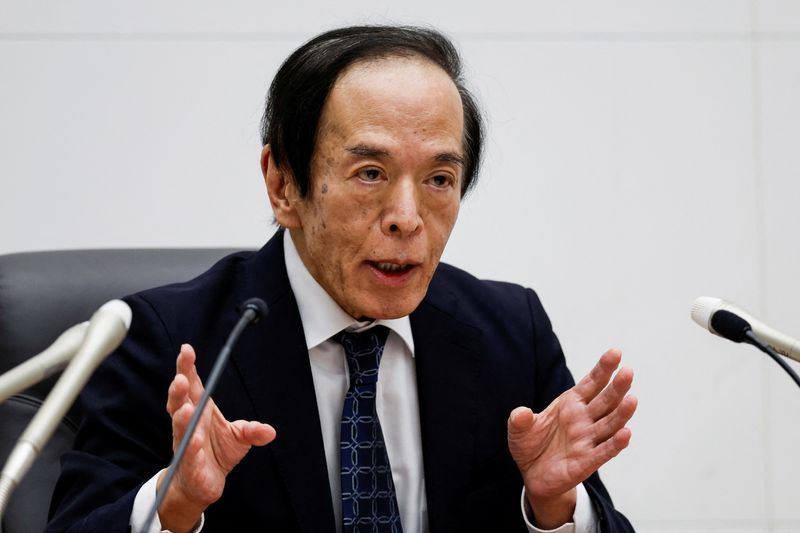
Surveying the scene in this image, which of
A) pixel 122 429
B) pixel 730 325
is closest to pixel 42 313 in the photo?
pixel 122 429

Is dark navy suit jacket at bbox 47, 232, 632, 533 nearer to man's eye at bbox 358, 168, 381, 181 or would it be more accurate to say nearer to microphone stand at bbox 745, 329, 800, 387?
man's eye at bbox 358, 168, 381, 181

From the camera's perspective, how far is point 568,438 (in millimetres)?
1588

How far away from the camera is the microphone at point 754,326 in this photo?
1275 millimetres

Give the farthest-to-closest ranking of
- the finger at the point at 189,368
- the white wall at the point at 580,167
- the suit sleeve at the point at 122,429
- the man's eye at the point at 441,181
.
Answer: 1. the white wall at the point at 580,167
2. the man's eye at the point at 441,181
3. the suit sleeve at the point at 122,429
4. the finger at the point at 189,368

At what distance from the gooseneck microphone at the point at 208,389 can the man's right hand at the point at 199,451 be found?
144 mm

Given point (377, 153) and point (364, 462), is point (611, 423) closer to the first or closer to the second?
point (364, 462)

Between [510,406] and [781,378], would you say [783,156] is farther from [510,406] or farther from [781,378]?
[510,406]

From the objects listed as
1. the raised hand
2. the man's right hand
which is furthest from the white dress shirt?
the man's right hand

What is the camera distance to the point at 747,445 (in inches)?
110

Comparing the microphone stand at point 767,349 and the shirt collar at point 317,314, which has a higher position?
the shirt collar at point 317,314

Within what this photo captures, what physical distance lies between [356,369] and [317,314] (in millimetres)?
120

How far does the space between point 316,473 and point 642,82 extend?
1566mm

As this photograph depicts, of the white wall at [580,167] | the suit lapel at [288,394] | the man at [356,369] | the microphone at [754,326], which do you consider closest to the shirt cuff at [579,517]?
the man at [356,369]

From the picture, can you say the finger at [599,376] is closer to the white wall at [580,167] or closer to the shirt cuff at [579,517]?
the shirt cuff at [579,517]
